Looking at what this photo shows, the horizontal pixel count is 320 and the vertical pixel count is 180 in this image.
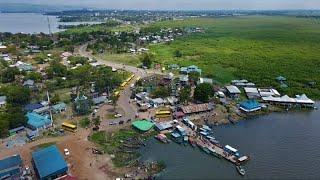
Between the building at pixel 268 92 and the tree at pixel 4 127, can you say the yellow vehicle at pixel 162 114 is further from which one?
the tree at pixel 4 127

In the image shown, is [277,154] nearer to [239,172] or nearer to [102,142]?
[239,172]

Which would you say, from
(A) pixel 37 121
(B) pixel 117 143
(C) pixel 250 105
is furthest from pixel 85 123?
(C) pixel 250 105

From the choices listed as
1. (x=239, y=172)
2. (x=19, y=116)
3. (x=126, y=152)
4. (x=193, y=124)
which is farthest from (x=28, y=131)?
(x=239, y=172)

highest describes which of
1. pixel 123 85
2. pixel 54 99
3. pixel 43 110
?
pixel 54 99

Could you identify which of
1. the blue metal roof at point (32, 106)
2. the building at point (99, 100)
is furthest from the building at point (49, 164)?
Result: the building at point (99, 100)

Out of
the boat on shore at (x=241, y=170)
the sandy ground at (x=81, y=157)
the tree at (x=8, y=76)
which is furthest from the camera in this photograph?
the tree at (x=8, y=76)

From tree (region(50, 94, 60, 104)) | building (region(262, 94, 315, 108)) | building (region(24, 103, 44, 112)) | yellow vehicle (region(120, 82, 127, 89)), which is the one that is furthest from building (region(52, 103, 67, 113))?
building (region(262, 94, 315, 108))

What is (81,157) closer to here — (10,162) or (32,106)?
(10,162)
